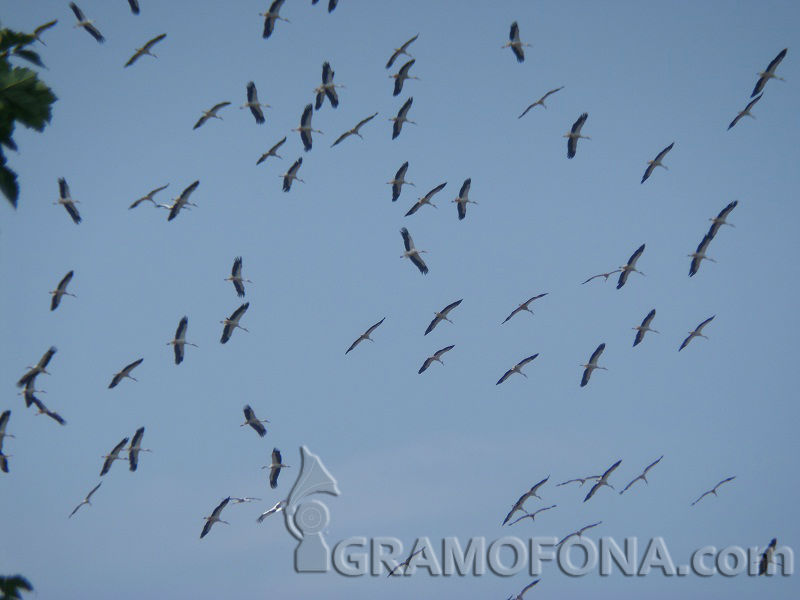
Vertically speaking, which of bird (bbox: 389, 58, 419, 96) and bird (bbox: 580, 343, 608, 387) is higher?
bird (bbox: 389, 58, 419, 96)

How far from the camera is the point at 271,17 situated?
4959 centimetres

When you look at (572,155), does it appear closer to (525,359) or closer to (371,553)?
(525,359)

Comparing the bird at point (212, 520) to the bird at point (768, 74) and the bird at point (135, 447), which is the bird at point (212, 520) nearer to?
the bird at point (135, 447)

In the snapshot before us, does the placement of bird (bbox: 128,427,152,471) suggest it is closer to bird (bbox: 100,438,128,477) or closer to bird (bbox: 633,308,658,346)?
bird (bbox: 100,438,128,477)

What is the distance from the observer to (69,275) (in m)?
49.3

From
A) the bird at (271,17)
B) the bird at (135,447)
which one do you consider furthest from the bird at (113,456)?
the bird at (271,17)

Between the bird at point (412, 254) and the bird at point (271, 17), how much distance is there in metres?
9.49

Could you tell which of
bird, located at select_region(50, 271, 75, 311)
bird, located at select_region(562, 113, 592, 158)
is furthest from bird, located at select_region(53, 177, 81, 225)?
bird, located at select_region(562, 113, 592, 158)

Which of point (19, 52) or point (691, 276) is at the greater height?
point (691, 276)

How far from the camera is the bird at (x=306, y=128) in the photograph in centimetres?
5172

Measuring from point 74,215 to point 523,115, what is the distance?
60.0 feet

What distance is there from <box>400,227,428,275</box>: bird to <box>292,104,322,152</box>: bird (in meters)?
5.79

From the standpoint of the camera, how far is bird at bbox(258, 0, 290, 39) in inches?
1943

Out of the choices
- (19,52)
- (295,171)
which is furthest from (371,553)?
(19,52)
